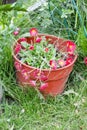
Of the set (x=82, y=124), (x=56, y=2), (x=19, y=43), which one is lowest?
(x=82, y=124)

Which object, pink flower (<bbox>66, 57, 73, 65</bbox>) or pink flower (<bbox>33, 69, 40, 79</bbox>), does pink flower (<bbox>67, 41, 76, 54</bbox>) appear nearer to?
pink flower (<bbox>66, 57, 73, 65</bbox>)

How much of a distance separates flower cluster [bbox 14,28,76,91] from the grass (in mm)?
116

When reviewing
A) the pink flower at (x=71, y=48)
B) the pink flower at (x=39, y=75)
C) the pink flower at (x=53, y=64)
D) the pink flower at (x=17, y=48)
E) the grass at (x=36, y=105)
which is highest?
the pink flower at (x=17, y=48)

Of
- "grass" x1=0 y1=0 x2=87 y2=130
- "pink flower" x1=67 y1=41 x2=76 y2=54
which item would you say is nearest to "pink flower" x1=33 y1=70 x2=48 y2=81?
"grass" x1=0 y1=0 x2=87 y2=130

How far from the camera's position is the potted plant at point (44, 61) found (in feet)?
7.22

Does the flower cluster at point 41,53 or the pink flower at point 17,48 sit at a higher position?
the pink flower at point 17,48

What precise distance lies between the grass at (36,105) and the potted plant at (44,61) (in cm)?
7

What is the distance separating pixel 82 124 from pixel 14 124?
0.47 meters

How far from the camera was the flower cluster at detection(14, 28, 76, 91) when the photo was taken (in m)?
2.20

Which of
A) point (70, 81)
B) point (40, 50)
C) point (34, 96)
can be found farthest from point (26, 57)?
point (70, 81)

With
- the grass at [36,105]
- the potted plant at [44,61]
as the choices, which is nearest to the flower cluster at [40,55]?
the potted plant at [44,61]

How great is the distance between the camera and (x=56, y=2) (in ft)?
9.32

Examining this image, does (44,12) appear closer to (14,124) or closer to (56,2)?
(56,2)

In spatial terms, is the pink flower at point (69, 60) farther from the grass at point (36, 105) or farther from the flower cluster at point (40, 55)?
the grass at point (36, 105)
